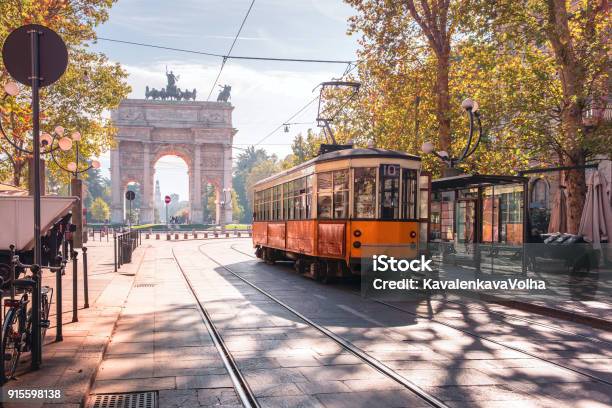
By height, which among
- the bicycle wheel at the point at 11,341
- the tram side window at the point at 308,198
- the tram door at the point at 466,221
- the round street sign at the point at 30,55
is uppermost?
the round street sign at the point at 30,55

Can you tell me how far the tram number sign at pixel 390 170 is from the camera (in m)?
14.0

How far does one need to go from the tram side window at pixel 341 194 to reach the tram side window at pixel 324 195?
21cm

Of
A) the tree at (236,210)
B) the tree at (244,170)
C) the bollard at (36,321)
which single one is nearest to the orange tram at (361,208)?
the bollard at (36,321)

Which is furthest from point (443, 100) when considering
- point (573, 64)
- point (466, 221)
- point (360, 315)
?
point (360, 315)

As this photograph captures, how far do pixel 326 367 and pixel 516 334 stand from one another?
136 inches

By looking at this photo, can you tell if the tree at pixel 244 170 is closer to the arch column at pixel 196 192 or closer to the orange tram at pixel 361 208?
the arch column at pixel 196 192

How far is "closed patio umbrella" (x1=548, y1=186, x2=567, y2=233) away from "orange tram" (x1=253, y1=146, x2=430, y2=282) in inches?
296

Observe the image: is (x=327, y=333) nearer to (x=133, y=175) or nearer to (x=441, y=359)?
(x=441, y=359)

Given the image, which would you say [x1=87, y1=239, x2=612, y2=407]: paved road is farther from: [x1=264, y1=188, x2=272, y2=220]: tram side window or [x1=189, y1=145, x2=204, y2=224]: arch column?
[x1=189, y1=145, x2=204, y2=224]: arch column

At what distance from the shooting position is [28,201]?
14.4 m

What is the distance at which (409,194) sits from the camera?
46.8 feet

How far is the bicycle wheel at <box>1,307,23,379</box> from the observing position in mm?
5801

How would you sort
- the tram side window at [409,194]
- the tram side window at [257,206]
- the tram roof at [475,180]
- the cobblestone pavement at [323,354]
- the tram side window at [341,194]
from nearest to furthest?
the cobblestone pavement at [323,354]
the tram side window at [409,194]
the tram side window at [341,194]
the tram roof at [475,180]
the tram side window at [257,206]

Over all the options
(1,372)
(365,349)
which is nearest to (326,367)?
(365,349)
